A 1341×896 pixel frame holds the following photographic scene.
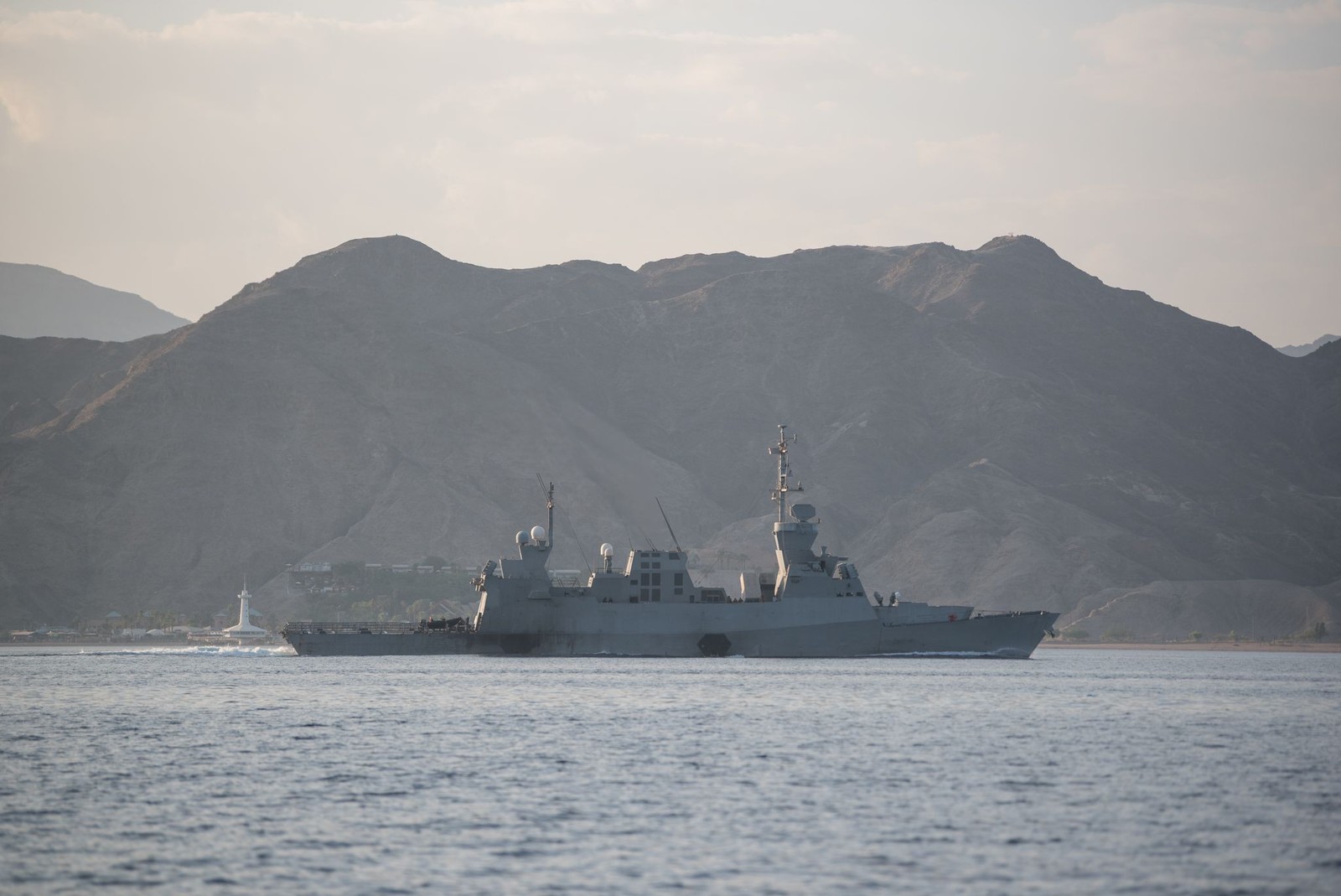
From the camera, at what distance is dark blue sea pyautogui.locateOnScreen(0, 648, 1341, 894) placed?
84.4 ft

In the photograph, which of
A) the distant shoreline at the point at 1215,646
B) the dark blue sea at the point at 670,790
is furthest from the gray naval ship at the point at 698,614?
the distant shoreline at the point at 1215,646

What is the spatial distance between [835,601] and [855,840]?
53.4 m

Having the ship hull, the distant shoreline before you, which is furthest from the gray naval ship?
the distant shoreline

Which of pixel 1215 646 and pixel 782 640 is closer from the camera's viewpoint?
pixel 782 640

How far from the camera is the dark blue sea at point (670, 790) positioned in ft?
84.4

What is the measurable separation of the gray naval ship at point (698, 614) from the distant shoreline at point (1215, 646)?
228 feet

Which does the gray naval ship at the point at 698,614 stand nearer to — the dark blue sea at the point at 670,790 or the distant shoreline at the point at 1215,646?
the dark blue sea at the point at 670,790

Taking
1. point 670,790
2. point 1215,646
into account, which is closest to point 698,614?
point 670,790

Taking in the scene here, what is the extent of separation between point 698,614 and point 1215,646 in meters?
87.8

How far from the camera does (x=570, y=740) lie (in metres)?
44.4

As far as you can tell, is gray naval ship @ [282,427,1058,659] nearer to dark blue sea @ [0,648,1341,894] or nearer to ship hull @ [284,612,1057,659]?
ship hull @ [284,612,1057,659]

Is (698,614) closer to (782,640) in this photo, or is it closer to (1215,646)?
(782,640)

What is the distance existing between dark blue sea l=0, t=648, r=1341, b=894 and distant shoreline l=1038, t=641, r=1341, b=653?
8833 centimetres

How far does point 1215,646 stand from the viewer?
15138 centimetres
